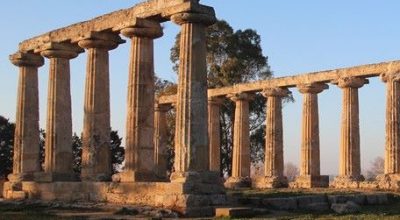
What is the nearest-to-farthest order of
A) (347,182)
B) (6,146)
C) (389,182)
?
(389,182)
(347,182)
(6,146)

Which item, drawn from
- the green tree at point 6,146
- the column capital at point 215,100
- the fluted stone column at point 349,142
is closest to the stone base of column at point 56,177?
the fluted stone column at point 349,142

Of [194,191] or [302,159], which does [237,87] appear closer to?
[302,159]

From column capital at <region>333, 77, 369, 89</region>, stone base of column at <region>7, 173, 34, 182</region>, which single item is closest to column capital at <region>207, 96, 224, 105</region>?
column capital at <region>333, 77, 369, 89</region>

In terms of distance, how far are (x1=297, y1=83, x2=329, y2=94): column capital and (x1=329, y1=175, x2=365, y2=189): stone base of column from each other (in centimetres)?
652

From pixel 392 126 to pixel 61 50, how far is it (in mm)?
22604

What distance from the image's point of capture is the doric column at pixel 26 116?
40.4 metres

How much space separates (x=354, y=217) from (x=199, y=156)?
23.6ft

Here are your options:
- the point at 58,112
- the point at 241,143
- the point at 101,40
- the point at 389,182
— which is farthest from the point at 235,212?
the point at 241,143

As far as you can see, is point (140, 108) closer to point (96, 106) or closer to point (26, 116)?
point (96, 106)

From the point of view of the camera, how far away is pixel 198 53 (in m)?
29.0

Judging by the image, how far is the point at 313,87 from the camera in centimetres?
4906

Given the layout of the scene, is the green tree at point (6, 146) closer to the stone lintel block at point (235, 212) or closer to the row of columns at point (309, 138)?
the row of columns at point (309, 138)

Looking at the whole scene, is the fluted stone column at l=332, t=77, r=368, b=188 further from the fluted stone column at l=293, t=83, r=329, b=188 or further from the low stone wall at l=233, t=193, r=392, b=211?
the low stone wall at l=233, t=193, r=392, b=211

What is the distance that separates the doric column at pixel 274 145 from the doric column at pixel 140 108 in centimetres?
2114
